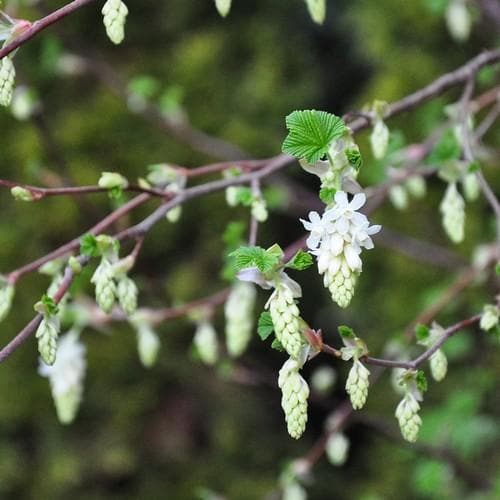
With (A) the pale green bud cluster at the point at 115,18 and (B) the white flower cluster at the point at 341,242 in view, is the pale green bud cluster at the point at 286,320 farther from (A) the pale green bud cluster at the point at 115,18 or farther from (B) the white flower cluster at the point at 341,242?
(A) the pale green bud cluster at the point at 115,18

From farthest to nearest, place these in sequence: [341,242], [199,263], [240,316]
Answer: [199,263]
[240,316]
[341,242]

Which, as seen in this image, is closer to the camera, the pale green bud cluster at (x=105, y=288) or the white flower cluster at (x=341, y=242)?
the white flower cluster at (x=341, y=242)

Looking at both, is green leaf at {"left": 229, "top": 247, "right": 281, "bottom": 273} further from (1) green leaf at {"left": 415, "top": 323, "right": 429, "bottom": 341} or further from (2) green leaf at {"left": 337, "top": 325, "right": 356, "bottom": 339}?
(1) green leaf at {"left": 415, "top": 323, "right": 429, "bottom": 341}

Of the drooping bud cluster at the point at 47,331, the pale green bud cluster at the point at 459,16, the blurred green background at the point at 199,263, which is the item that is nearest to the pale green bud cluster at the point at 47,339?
the drooping bud cluster at the point at 47,331

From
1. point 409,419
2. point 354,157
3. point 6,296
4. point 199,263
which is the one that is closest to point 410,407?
point 409,419

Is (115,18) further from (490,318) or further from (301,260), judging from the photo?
(490,318)

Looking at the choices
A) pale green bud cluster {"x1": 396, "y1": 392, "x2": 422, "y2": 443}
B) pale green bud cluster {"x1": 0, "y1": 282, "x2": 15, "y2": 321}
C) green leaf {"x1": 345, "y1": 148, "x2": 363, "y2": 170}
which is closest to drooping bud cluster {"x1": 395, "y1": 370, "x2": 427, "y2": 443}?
Answer: pale green bud cluster {"x1": 396, "y1": 392, "x2": 422, "y2": 443}

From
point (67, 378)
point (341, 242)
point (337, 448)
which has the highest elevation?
point (341, 242)
